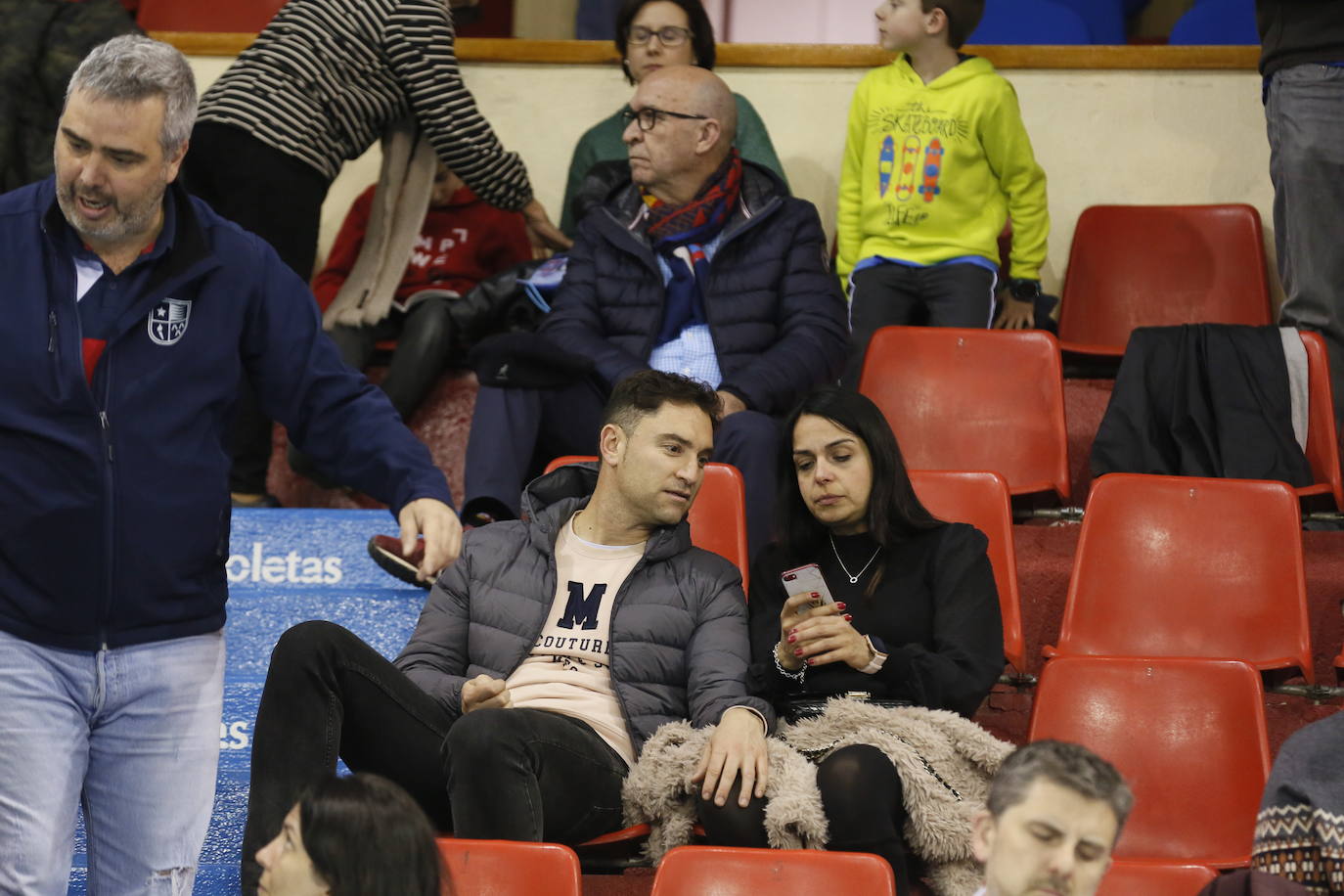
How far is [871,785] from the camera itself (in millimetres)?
2166

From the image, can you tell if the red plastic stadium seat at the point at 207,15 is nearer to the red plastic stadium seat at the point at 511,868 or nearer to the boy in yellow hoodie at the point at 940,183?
the boy in yellow hoodie at the point at 940,183

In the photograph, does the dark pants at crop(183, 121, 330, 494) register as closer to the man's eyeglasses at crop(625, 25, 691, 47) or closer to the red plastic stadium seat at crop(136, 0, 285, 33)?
the man's eyeglasses at crop(625, 25, 691, 47)

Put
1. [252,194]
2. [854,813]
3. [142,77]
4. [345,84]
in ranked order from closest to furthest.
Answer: [142,77] < [854,813] < [252,194] < [345,84]

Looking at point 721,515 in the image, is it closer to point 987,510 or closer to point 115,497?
point 987,510

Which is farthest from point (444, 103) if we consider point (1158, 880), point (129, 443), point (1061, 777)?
point (1061, 777)

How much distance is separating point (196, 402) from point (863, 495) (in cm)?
113

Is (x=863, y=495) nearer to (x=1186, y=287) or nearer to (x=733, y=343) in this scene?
(x=733, y=343)

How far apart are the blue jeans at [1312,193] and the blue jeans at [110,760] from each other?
2.58 metres

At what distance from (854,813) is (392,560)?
134 centimetres

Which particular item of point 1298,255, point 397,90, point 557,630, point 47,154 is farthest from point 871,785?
point 47,154

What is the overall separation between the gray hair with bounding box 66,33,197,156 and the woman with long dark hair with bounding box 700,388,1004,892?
A: 3.57 ft

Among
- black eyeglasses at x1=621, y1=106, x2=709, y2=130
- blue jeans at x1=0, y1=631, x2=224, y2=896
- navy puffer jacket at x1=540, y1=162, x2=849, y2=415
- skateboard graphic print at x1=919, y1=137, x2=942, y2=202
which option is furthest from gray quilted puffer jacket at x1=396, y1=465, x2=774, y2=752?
skateboard graphic print at x1=919, y1=137, x2=942, y2=202

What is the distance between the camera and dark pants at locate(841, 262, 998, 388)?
3982 mm

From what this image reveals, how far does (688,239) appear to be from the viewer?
11.9 ft
